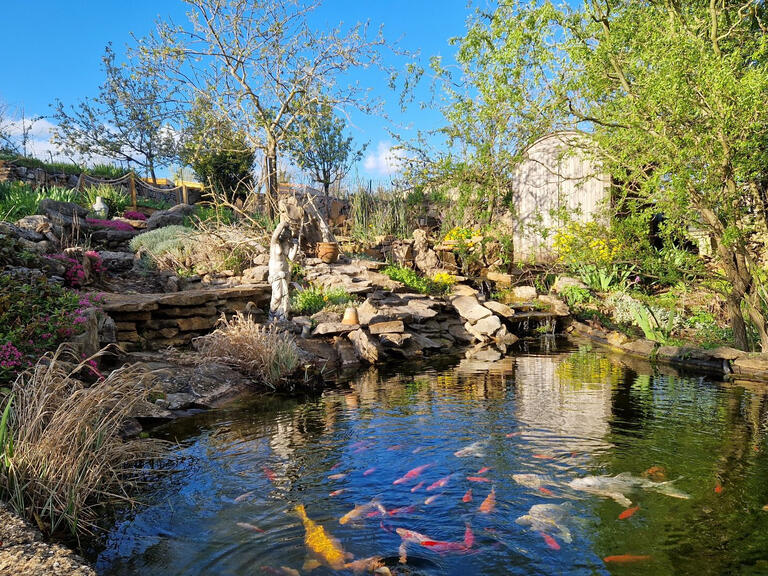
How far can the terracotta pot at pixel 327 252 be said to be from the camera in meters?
13.8

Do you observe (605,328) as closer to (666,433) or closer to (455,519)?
(666,433)

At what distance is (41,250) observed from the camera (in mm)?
9086

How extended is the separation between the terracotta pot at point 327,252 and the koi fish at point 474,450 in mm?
9277

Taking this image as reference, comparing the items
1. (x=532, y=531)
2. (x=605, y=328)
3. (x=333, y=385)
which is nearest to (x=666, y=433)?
(x=532, y=531)

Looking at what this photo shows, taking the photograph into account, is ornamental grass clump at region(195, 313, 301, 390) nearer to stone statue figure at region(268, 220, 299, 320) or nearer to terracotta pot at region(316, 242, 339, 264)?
stone statue figure at region(268, 220, 299, 320)

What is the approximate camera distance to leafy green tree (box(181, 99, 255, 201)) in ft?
54.0

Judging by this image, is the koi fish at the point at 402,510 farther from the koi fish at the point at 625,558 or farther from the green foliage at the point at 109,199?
the green foliage at the point at 109,199

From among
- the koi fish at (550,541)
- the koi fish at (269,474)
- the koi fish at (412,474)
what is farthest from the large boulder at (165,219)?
the koi fish at (550,541)

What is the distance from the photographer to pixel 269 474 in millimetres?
4480

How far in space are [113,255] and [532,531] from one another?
1129 cm

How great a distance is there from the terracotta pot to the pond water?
23.8 feet

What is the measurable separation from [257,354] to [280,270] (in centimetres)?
250

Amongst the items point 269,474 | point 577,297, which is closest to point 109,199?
point 577,297

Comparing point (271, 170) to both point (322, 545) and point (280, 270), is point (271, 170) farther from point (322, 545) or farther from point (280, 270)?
point (322, 545)
